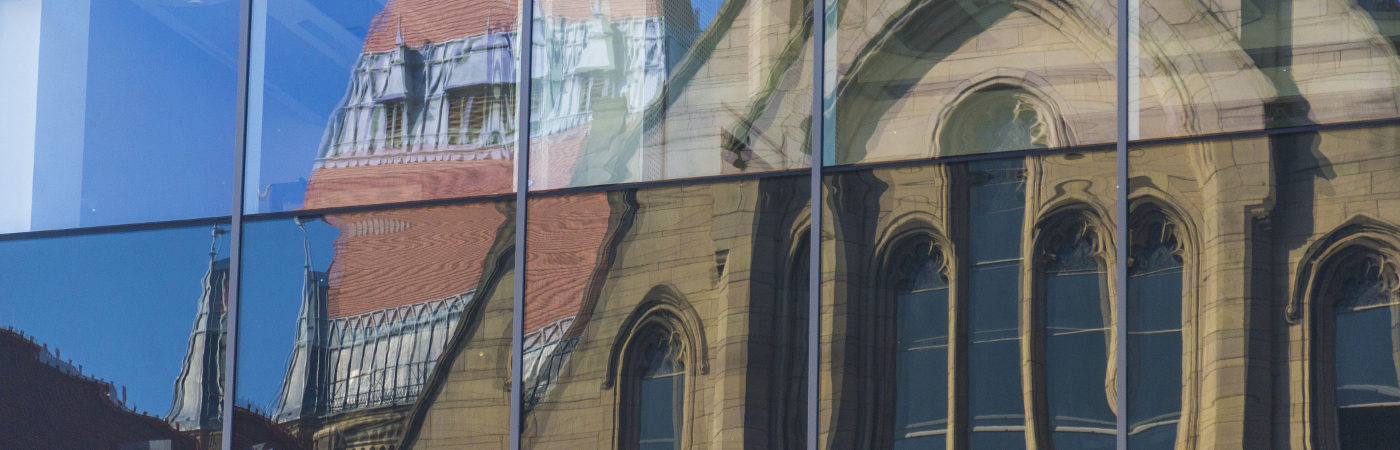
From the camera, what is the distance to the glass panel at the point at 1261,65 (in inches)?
348

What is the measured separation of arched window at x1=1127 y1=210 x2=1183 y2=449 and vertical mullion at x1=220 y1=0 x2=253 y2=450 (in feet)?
20.7

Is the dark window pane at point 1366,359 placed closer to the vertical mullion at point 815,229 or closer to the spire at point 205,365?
the vertical mullion at point 815,229

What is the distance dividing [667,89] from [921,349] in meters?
2.54

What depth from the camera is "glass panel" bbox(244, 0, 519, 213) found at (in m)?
10.5

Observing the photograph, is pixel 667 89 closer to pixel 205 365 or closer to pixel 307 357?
pixel 307 357

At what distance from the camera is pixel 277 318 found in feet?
34.8

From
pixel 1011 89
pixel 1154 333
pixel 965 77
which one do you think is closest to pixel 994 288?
pixel 1154 333

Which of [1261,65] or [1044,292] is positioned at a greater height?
[1261,65]

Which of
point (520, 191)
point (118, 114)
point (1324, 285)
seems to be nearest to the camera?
point (1324, 285)

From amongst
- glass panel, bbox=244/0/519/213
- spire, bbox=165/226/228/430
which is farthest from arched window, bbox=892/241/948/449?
spire, bbox=165/226/228/430

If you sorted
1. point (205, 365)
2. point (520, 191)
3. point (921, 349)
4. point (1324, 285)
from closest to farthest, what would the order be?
point (1324, 285) → point (921, 349) → point (520, 191) → point (205, 365)

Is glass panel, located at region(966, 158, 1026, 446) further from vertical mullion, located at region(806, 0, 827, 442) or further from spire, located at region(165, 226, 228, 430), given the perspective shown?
spire, located at region(165, 226, 228, 430)

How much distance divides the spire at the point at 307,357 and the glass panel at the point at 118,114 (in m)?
1.02

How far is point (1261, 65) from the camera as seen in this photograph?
8.99 m
